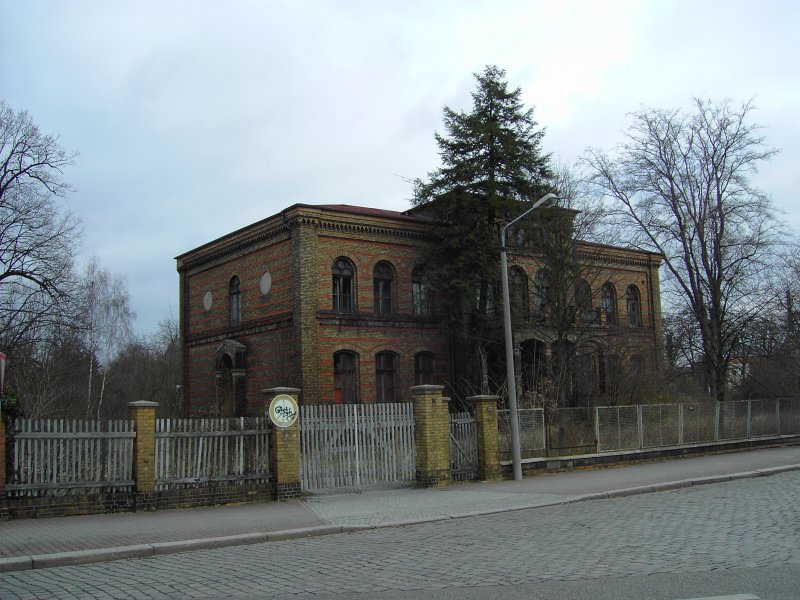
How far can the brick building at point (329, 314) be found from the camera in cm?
2833

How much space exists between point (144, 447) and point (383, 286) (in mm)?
18776

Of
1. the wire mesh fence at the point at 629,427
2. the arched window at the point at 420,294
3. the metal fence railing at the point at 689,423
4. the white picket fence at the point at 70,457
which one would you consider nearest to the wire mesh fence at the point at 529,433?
the wire mesh fence at the point at 629,427

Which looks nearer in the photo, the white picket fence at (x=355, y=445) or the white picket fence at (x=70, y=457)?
the white picket fence at (x=70, y=457)

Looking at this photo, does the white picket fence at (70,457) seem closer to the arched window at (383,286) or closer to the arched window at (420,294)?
the arched window at (383,286)

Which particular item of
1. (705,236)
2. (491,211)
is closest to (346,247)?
(491,211)

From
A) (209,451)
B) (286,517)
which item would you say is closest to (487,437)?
(286,517)

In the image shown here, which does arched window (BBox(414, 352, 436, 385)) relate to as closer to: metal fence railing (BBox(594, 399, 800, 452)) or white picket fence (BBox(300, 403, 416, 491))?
metal fence railing (BBox(594, 399, 800, 452))

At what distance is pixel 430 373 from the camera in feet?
105

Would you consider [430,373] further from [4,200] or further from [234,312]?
[4,200]

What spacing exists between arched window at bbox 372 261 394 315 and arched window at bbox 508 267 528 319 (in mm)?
5262

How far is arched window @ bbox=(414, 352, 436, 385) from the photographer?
3161cm

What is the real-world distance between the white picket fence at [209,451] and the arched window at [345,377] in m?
14.4

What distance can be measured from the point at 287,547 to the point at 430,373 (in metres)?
22.2

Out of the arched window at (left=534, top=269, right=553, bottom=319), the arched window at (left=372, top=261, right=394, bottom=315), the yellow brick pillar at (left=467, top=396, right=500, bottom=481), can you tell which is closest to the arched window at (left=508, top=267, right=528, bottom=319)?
the arched window at (left=534, top=269, right=553, bottom=319)
